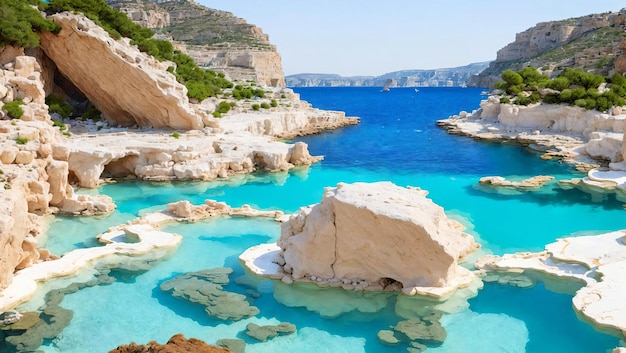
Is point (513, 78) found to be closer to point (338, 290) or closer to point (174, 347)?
point (338, 290)

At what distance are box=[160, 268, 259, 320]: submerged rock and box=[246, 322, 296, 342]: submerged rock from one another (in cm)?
67

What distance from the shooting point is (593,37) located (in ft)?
294

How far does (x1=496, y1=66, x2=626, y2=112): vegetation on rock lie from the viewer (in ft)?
120

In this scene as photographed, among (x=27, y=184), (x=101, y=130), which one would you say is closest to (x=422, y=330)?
(x=27, y=184)

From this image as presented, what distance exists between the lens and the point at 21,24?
2727 centimetres

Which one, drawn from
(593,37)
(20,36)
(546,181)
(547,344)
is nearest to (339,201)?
(547,344)

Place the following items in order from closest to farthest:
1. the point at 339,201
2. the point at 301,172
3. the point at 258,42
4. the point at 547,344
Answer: the point at 547,344 < the point at 339,201 < the point at 301,172 < the point at 258,42

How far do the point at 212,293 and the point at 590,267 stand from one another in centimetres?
992

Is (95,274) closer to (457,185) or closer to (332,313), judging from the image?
(332,313)

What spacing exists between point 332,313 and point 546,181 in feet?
57.2

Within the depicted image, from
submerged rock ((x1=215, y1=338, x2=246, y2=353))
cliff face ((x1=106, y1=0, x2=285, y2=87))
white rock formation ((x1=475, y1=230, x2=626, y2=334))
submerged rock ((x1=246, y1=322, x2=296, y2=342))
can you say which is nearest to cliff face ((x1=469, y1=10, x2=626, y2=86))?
cliff face ((x1=106, y1=0, x2=285, y2=87))

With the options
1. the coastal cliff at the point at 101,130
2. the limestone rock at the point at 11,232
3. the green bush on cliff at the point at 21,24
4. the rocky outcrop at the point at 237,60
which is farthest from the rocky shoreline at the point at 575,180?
the rocky outcrop at the point at 237,60

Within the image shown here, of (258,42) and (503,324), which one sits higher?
(258,42)

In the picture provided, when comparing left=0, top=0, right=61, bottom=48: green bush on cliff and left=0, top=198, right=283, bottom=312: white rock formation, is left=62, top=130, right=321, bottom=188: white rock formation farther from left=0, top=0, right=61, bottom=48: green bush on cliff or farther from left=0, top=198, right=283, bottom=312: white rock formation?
left=0, top=198, right=283, bottom=312: white rock formation
